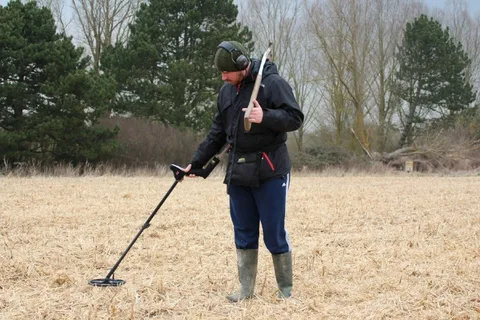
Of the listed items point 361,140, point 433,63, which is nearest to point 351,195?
point 361,140

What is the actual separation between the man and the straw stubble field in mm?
360

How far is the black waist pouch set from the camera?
14.2 ft

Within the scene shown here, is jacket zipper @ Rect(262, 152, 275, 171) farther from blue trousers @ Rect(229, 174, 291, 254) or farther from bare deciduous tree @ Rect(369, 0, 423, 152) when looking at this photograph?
bare deciduous tree @ Rect(369, 0, 423, 152)

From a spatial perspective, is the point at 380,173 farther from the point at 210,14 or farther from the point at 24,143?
the point at 24,143

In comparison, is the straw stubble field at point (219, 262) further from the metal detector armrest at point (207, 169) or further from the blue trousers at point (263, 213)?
the metal detector armrest at point (207, 169)

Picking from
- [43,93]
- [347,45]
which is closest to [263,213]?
[43,93]

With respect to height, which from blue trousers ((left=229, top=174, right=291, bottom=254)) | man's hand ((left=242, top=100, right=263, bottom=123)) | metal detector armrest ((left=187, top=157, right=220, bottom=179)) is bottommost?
blue trousers ((left=229, top=174, right=291, bottom=254))

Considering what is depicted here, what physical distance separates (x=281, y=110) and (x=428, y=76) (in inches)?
1451

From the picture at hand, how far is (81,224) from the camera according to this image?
8.73 m

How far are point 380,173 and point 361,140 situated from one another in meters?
5.55

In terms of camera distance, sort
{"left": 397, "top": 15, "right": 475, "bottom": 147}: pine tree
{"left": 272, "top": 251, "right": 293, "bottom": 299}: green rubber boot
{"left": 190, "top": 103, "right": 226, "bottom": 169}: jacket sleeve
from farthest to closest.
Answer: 1. {"left": 397, "top": 15, "right": 475, "bottom": 147}: pine tree
2. {"left": 190, "top": 103, "right": 226, "bottom": 169}: jacket sleeve
3. {"left": 272, "top": 251, "right": 293, "bottom": 299}: green rubber boot

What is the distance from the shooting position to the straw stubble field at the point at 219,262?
13.9 ft

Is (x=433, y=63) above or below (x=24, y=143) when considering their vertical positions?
above

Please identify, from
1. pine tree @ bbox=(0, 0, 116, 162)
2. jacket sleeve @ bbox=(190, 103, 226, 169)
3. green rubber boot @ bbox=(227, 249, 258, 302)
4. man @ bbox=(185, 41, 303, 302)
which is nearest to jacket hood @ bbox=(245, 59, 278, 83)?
man @ bbox=(185, 41, 303, 302)
